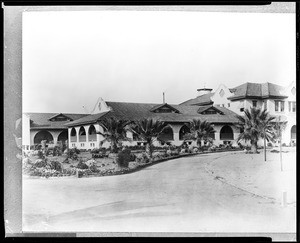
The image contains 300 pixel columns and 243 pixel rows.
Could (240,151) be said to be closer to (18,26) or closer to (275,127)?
(275,127)

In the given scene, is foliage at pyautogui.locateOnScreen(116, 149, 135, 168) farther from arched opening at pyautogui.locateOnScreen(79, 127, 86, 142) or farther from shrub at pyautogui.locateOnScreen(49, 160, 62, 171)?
shrub at pyautogui.locateOnScreen(49, 160, 62, 171)

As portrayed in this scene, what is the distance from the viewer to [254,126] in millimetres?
8383

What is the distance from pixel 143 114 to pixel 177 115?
0.49 metres

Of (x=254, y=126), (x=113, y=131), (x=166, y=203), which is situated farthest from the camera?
(x=254, y=126)

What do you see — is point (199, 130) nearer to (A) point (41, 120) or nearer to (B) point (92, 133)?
(B) point (92, 133)

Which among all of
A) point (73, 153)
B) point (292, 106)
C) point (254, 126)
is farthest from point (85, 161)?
point (292, 106)

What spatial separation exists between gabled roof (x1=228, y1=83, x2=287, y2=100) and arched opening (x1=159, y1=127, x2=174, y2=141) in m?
1.08

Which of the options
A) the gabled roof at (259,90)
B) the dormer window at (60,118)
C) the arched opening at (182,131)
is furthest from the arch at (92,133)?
the gabled roof at (259,90)

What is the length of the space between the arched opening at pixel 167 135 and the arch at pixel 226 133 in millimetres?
730

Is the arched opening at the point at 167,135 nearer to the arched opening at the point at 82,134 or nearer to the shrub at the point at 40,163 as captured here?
the arched opening at the point at 82,134

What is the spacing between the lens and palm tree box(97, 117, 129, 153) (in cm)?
827

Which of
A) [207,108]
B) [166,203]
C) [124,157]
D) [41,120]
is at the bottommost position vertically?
[166,203]
